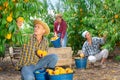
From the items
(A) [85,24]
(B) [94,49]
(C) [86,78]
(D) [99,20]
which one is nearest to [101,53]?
(B) [94,49]

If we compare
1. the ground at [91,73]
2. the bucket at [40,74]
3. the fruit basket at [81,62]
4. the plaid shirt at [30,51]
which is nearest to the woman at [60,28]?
the fruit basket at [81,62]

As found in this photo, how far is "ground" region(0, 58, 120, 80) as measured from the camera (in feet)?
29.6

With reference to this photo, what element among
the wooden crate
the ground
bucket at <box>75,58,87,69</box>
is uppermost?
the wooden crate

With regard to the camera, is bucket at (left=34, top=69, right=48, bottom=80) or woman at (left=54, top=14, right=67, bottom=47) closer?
bucket at (left=34, top=69, right=48, bottom=80)

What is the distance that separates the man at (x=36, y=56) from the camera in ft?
21.4

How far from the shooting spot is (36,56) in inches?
262

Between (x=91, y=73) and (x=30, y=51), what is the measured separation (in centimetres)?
331

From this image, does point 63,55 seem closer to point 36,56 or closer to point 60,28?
point 60,28

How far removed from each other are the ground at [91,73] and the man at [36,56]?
2.36 m

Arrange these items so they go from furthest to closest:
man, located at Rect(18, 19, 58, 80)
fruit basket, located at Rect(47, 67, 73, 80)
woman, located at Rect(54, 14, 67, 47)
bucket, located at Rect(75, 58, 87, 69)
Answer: woman, located at Rect(54, 14, 67, 47) < bucket, located at Rect(75, 58, 87, 69) < man, located at Rect(18, 19, 58, 80) < fruit basket, located at Rect(47, 67, 73, 80)

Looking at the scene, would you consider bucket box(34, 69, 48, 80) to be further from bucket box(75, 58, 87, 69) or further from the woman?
the woman

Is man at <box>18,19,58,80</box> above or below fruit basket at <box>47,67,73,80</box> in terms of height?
above

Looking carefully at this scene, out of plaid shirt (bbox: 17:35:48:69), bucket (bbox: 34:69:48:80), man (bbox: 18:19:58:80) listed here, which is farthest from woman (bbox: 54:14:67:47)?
bucket (bbox: 34:69:48:80)

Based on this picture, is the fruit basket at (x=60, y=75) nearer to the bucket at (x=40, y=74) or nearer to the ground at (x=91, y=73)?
the bucket at (x=40, y=74)
